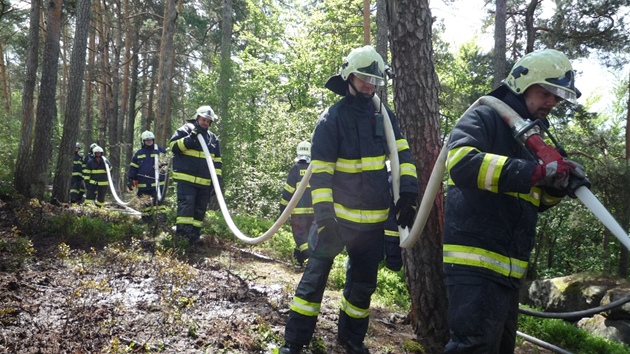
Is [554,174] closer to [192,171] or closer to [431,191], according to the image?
[431,191]

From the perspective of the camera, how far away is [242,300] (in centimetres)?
472

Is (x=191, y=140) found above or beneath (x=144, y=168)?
above

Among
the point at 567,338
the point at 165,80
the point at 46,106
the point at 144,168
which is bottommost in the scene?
the point at 567,338

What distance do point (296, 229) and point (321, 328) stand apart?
316 cm

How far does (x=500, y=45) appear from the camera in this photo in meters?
13.0

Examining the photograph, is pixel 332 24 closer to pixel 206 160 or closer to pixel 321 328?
pixel 206 160

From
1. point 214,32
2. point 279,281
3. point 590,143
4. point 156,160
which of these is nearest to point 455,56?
point 590,143

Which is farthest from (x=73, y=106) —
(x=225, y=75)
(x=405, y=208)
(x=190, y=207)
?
(x=405, y=208)

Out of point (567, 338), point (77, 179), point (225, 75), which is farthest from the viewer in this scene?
point (225, 75)

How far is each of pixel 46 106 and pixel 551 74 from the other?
11.4m

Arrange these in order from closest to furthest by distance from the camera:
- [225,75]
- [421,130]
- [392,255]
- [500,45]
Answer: [392,255], [421,130], [500,45], [225,75]

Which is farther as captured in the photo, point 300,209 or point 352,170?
point 300,209

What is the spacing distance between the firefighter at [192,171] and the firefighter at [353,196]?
4043 mm

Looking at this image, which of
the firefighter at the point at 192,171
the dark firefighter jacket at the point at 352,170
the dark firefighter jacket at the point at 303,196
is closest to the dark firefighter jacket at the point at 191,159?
the firefighter at the point at 192,171
